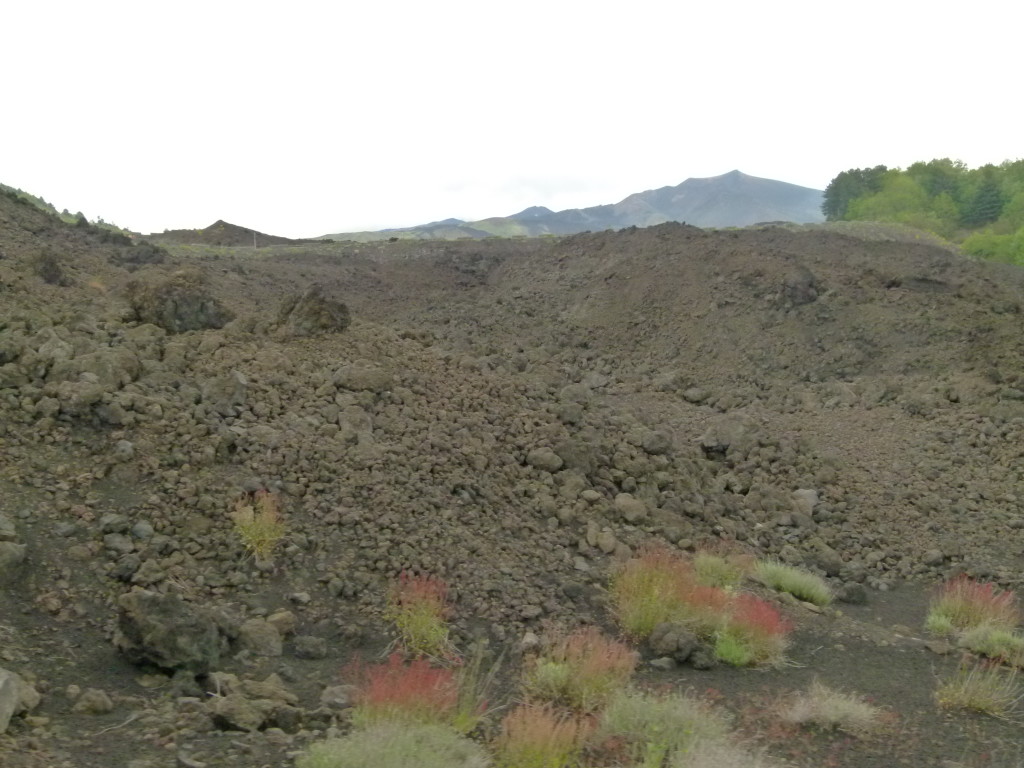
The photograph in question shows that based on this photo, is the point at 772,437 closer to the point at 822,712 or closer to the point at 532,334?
the point at 822,712

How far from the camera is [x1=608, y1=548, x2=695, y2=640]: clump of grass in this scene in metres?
5.89

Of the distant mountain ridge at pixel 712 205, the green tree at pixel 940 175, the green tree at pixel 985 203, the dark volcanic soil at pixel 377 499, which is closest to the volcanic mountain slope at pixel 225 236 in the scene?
the dark volcanic soil at pixel 377 499

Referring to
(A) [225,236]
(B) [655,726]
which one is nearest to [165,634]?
(B) [655,726]

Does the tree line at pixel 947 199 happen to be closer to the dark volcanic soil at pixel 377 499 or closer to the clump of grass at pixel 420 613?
the dark volcanic soil at pixel 377 499

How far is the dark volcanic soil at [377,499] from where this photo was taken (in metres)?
4.61

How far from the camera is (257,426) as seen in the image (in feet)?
22.1

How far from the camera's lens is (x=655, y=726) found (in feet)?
13.7

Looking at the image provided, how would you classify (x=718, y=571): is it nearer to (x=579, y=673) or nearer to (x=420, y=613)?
(x=579, y=673)

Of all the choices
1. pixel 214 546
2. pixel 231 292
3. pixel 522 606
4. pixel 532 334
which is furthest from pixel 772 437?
pixel 231 292

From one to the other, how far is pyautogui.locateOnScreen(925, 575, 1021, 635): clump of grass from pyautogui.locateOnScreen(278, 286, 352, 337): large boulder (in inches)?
231

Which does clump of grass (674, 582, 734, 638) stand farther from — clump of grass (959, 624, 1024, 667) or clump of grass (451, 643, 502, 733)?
clump of grass (959, 624, 1024, 667)

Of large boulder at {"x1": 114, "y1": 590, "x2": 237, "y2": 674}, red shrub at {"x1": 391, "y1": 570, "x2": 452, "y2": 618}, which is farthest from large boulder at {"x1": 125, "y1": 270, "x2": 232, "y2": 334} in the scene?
large boulder at {"x1": 114, "y1": 590, "x2": 237, "y2": 674}

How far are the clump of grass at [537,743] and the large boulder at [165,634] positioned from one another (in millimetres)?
1626

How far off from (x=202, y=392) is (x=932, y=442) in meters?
8.99
